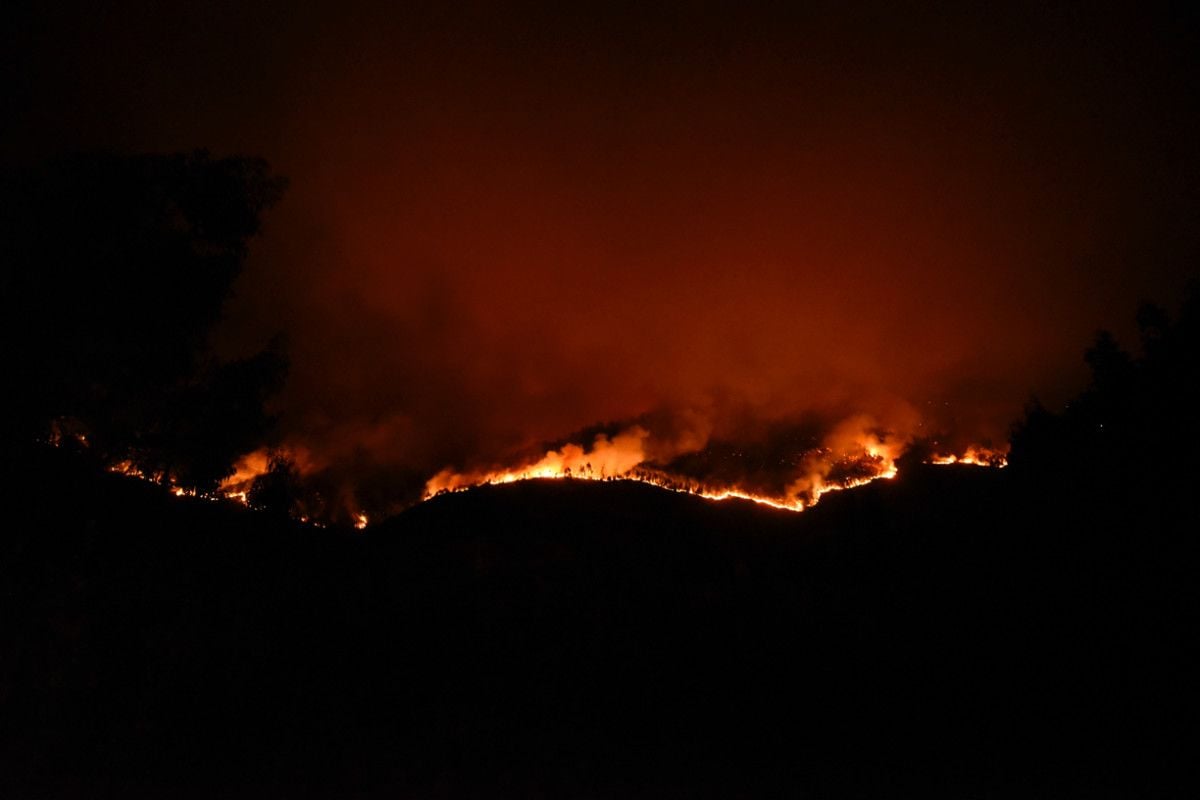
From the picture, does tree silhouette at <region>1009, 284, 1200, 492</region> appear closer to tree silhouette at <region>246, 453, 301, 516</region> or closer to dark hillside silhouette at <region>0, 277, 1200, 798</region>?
dark hillside silhouette at <region>0, 277, 1200, 798</region>

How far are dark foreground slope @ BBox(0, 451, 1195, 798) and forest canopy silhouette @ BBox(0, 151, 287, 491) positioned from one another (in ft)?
2.73

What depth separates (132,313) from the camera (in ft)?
37.9

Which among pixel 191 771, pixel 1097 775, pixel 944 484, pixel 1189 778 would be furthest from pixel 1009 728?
pixel 191 771

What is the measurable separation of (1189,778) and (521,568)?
12.4 metres

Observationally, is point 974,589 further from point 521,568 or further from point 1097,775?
point 521,568

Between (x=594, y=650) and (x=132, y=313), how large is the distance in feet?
32.7

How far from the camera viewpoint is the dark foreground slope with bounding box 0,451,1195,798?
1145 centimetres

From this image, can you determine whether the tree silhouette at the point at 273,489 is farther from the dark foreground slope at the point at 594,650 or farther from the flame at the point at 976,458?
the flame at the point at 976,458

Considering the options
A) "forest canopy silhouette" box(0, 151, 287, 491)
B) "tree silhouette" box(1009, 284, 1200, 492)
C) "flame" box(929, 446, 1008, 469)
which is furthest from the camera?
"flame" box(929, 446, 1008, 469)

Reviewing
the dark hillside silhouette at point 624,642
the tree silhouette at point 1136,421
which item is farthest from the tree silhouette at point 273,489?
the tree silhouette at point 1136,421

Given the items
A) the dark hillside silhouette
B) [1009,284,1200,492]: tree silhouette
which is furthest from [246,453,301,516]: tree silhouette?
[1009,284,1200,492]: tree silhouette

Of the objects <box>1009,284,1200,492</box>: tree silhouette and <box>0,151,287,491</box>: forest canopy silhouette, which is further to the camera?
<box>1009,284,1200,492</box>: tree silhouette

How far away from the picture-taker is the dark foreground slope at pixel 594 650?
A: 1145 centimetres

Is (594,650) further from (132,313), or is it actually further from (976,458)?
(976,458)
